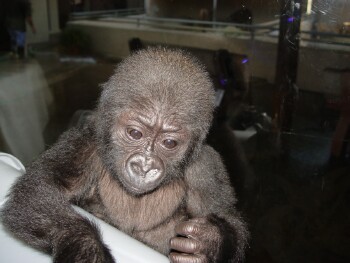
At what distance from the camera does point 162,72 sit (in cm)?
236

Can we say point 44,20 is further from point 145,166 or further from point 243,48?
point 145,166

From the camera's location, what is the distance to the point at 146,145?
7.55 feet

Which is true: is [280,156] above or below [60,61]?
below

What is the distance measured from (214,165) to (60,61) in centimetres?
365

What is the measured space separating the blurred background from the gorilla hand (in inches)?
66.7

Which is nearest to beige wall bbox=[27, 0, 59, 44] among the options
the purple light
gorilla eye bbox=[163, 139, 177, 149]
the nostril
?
the purple light

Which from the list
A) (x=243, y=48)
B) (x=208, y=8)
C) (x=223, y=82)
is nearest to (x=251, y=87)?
(x=223, y=82)

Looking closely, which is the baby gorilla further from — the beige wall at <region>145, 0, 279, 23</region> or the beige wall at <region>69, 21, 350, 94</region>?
the beige wall at <region>69, 21, 350, 94</region>

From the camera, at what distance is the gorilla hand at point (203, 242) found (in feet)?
7.75

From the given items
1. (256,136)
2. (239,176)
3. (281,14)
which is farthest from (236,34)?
(239,176)

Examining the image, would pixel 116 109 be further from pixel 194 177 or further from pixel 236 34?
pixel 236 34

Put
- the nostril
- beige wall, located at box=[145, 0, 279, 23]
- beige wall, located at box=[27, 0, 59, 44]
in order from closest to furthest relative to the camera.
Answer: the nostril < beige wall, located at box=[145, 0, 279, 23] < beige wall, located at box=[27, 0, 59, 44]

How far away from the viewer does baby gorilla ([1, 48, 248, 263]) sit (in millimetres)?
2205

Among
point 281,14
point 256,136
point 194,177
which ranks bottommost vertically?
point 256,136
